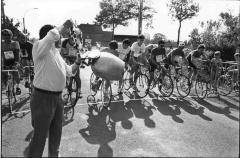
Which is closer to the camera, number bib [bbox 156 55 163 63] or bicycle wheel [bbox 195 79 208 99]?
bicycle wheel [bbox 195 79 208 99]

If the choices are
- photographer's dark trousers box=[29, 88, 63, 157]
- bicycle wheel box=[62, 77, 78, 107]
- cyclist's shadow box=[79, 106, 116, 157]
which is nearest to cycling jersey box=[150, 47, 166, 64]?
bicycle wheel box=[62, 77, 78, 107]

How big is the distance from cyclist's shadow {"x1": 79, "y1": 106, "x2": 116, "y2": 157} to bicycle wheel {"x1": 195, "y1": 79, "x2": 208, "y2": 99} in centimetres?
279

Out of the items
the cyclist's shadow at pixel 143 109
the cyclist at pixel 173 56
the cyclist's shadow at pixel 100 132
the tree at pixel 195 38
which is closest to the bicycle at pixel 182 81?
the cyclist at pixel 173 56

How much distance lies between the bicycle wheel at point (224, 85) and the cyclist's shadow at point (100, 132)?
3781mm

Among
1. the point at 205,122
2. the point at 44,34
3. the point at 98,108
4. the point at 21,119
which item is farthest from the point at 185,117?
the point at 44,34

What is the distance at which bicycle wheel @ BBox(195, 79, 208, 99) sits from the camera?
252 inches

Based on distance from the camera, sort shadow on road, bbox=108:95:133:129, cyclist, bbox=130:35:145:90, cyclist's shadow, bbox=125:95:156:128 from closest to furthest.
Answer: shadow on road, bbox=108:95:133:129 < cyclist's shadow, bbox=125:95:156:128 < cyclist, bbox=130:35:145:90

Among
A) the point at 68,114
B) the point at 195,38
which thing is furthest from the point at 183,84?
the point at 195,38

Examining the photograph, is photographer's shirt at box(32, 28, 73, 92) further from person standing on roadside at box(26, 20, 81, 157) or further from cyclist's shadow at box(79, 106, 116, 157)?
cyclist's shadow at box(79, 106, 116, 157)

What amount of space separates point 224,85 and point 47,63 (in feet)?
19.5

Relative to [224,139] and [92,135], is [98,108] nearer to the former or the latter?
[92,135]

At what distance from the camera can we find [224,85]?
23.5 feet

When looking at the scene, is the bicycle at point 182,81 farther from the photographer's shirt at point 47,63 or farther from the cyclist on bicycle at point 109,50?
the photographer's shirt at point 47,63

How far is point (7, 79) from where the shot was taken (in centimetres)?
505
